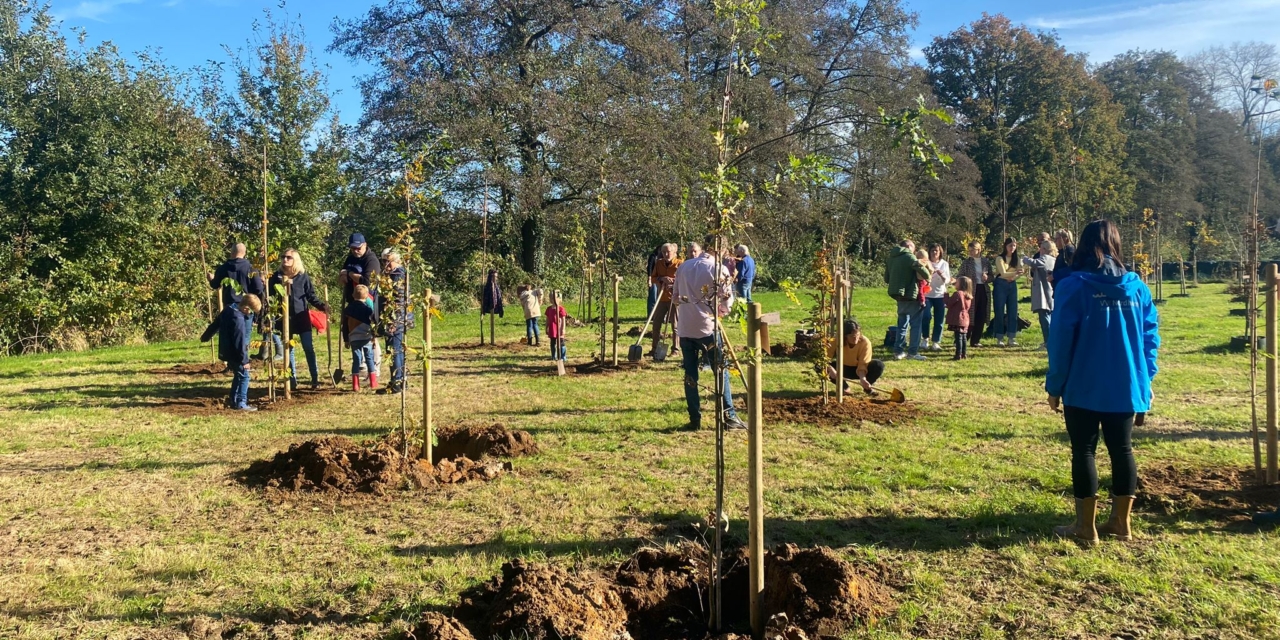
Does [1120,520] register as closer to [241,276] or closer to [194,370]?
[241,276]

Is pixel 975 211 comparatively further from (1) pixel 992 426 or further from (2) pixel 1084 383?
(2) pixel 1084 383

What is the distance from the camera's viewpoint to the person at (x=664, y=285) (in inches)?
409

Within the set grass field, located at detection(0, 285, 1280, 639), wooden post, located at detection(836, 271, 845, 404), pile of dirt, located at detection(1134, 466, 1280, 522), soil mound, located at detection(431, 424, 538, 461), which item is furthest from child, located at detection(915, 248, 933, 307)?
soil mound, located at detection(431, 424, 538, 461)

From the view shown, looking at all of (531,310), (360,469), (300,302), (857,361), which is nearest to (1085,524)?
(857,361)

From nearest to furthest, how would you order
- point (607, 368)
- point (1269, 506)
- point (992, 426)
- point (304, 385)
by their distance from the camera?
point (1269, 506), point (992, 426), point (304, 385), point (607, 368)

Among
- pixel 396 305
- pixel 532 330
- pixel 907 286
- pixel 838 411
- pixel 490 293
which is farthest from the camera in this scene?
pixel 490 293

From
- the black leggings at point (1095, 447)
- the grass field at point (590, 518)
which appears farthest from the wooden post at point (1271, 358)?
the black leggings at point (1095, 447)

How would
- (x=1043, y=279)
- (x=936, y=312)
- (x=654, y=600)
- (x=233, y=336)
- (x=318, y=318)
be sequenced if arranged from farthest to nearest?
(x=936, y=312)
(x=1043, y=279)
(x=318, y=318)
(x=233, y=336)
(x=654, y=600)

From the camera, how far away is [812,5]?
31.0 meters

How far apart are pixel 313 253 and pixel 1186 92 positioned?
46.9 m

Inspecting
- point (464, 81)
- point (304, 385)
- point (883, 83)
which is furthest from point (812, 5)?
point (304, 385)

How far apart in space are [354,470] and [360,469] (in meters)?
0.05

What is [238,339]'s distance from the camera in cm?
860

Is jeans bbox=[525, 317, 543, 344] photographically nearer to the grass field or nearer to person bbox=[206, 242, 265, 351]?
the grass field
